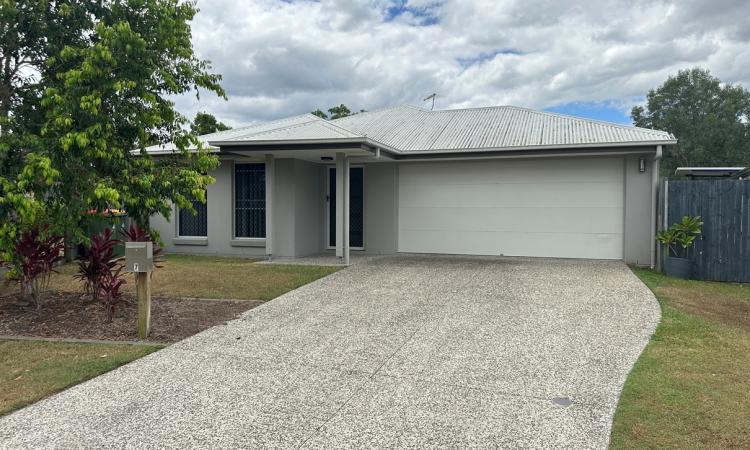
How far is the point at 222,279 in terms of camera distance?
32.7 feet

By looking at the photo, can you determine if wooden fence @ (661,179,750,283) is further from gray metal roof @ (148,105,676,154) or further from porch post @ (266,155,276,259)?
porch post @ (266,155,276,259)

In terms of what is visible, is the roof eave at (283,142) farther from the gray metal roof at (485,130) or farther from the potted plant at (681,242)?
the potted plant at (681,242)

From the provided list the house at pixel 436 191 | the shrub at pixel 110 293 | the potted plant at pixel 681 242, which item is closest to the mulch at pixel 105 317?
the shrub at pixel 110 293

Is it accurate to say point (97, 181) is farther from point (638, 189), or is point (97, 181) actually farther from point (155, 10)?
point (638, 189)

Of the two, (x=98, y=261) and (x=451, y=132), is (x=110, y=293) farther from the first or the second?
(x=451, y=132)

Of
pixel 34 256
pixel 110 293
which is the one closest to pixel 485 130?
pixel 110 293

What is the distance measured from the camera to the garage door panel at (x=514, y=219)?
12398mm

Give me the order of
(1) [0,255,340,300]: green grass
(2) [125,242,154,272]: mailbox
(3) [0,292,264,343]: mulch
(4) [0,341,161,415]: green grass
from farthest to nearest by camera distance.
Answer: (1) [0,255,340,300]: green grass < (3) [0,292,264,343]: mulch < (2) [125,242,154,272]: mailbox < (4) [0,341,161,415]: green grass

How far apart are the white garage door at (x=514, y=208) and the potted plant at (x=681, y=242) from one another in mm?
1528

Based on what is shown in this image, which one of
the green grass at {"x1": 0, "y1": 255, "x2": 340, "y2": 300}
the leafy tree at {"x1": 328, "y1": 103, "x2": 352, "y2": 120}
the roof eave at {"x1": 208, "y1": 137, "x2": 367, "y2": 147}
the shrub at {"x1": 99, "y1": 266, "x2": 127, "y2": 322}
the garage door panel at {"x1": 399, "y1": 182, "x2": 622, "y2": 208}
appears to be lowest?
the green grass at {"x1": 0, "y1": 255, "x2": 340, "y2": 300}

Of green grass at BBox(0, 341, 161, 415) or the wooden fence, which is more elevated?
the wooden fence

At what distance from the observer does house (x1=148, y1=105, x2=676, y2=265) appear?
1188 centimetres

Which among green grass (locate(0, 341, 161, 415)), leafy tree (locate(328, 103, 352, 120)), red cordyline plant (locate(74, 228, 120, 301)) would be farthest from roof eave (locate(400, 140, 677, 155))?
leafy tree (locate(328, 103, 352, 120))

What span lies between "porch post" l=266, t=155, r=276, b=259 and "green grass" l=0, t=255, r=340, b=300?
22.5 inches
